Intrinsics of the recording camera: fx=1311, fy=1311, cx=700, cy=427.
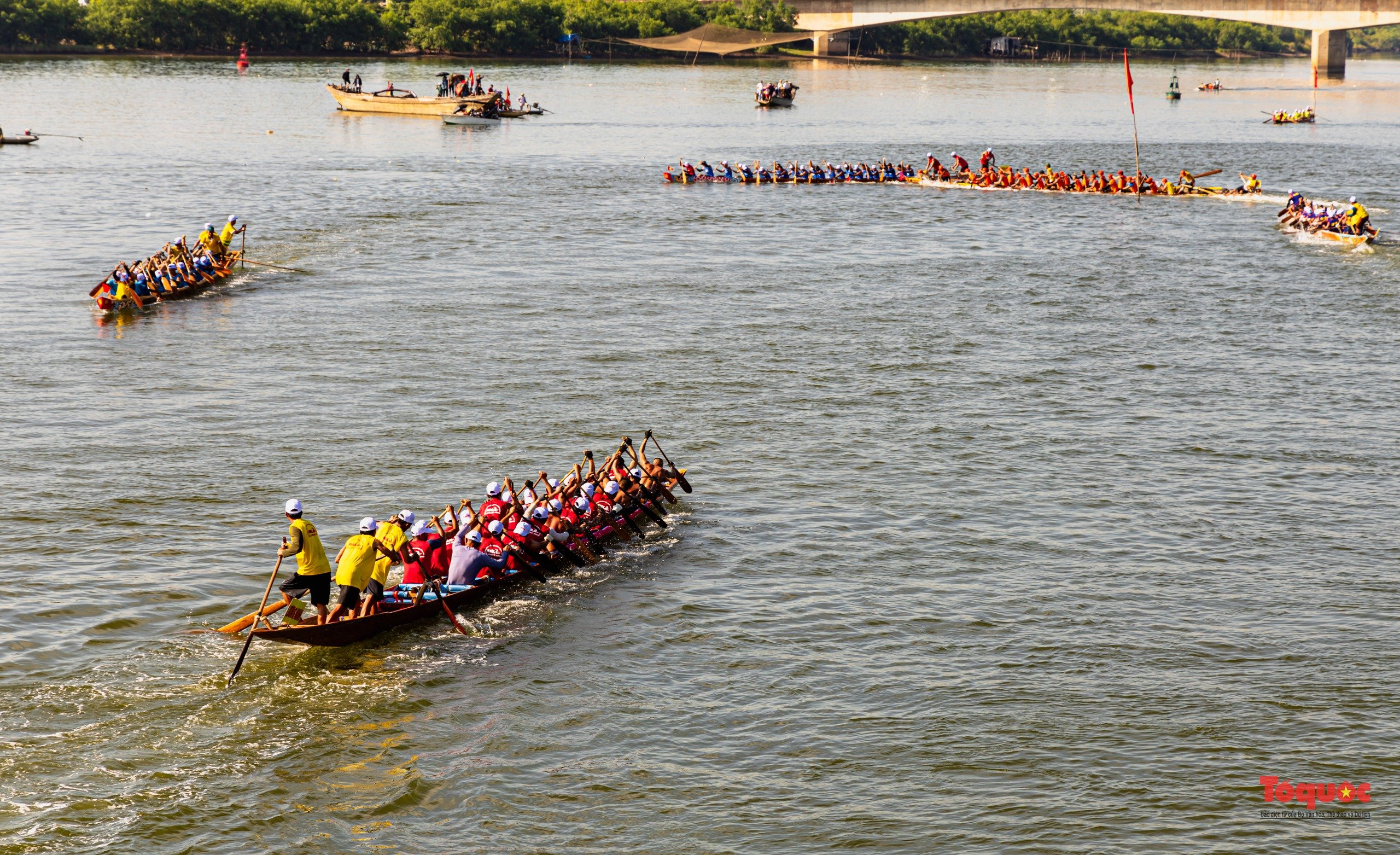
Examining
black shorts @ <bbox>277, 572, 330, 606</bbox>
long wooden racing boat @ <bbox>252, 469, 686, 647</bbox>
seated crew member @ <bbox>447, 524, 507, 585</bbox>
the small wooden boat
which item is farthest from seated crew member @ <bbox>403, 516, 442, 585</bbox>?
the small wooden boat

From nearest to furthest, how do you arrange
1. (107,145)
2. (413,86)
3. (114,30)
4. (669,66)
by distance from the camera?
1. (107,145)
2. (413,86)
3. (114,30)
4. (669,66)

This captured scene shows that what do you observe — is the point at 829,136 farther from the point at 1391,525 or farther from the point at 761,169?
the point at 1391,525

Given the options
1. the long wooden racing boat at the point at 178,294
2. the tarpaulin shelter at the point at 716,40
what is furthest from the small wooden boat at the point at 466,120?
the tarpaulin shelter at the point at 716,40

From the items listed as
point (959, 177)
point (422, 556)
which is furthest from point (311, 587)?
point (959, 177)

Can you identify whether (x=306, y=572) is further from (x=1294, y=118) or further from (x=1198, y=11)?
(x=1198, y=11)

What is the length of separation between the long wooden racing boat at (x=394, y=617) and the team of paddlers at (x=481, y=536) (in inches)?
6.0

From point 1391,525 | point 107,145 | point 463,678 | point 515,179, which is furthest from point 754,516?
point 107,145

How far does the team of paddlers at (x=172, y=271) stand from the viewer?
4062 cm

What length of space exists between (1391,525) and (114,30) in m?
141

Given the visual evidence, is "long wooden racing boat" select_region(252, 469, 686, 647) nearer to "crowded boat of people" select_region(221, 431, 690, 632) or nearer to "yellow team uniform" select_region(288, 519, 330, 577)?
"crowded boat of people" select_region(221, 431, 690, 632)

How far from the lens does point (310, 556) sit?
19.8 metres

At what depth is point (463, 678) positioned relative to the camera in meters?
19.8

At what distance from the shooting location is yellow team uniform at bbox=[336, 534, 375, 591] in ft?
65.6

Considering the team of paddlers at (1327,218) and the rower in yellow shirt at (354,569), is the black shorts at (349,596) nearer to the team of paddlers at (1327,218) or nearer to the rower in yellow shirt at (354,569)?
the rower in yellow shirt at (354,569)
